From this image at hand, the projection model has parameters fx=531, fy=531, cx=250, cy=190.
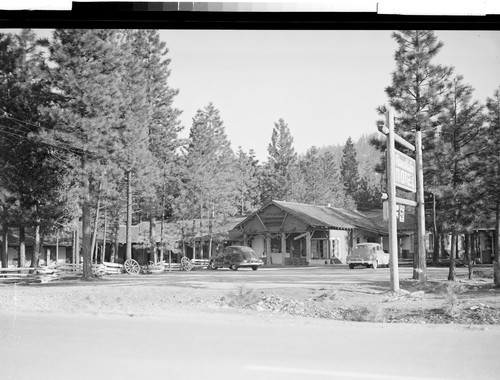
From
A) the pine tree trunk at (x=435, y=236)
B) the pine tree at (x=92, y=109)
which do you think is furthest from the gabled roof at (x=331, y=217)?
the pine tree at (x=92, y=109)

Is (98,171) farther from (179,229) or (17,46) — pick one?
(17,46)

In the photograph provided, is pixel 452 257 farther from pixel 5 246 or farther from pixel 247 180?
pixel 5 246

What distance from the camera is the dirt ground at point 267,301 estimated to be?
171 inches

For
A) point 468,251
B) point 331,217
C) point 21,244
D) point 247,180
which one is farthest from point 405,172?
point 21,244

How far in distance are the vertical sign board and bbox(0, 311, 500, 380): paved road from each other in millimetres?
1359

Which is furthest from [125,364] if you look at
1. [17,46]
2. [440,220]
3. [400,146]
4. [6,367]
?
[440,220]

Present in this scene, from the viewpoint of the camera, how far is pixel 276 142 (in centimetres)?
454

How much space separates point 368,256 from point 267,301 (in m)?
1.16

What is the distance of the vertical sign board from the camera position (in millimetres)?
4836

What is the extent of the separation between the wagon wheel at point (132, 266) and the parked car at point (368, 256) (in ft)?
6.98

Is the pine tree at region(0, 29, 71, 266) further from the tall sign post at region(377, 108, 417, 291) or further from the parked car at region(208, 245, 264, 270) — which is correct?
the tall sign post at region(377, 108, 417, 291)

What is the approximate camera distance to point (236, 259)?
4820 millimetres

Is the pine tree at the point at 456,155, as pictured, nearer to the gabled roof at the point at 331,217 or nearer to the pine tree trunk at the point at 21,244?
the gabled roof at the point at 331,217

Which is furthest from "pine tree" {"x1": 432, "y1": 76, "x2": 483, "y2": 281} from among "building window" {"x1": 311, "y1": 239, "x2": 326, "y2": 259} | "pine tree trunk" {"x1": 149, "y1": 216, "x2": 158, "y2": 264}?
"pine tree trunk" {"x1": 149, "y1": 216, "x2": 158, "y2": 264}
